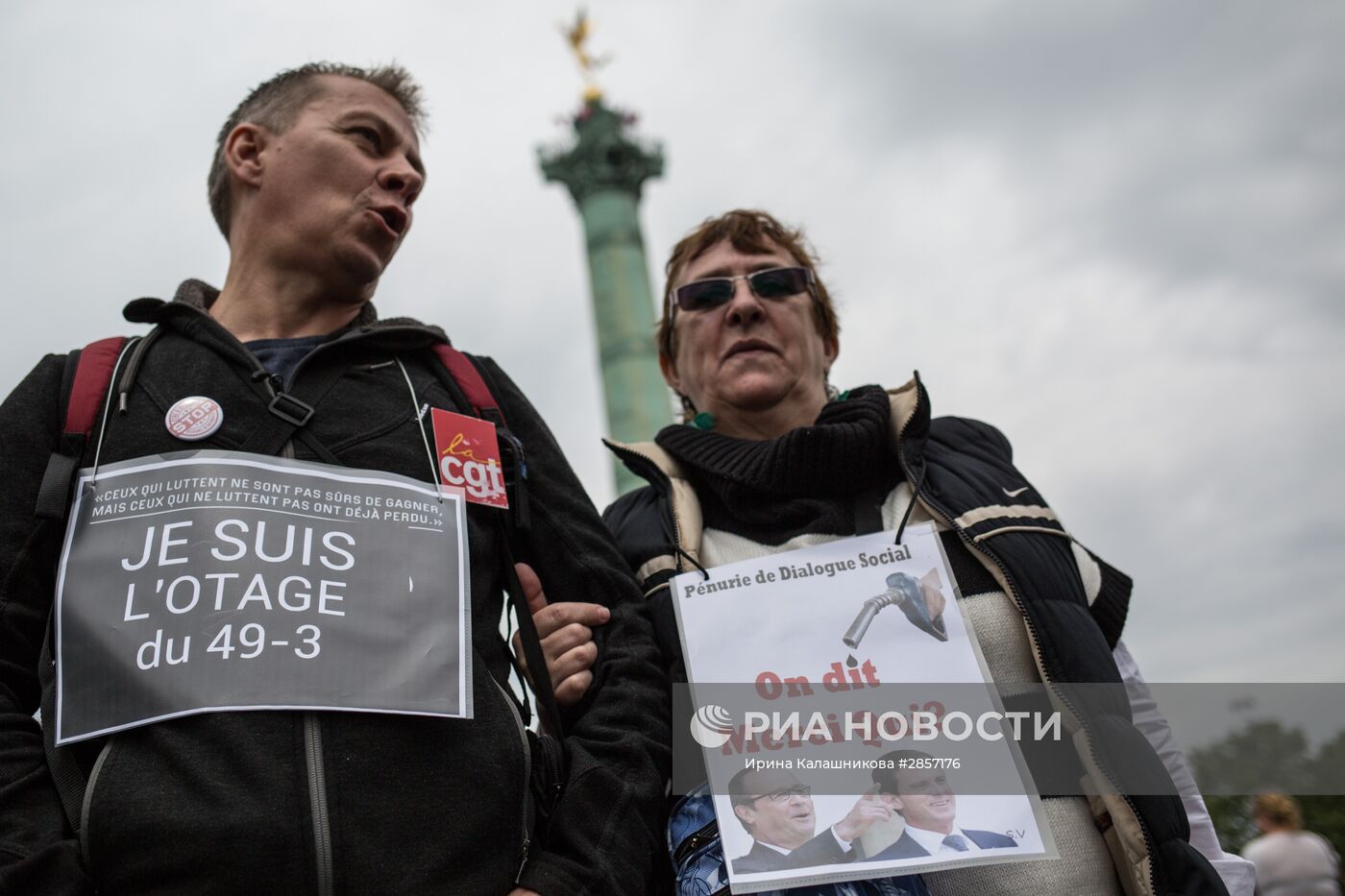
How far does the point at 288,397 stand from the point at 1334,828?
746 inches

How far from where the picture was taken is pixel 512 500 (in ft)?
7.00

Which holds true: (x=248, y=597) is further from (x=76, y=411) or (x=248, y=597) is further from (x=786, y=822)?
(x=786, y=822)

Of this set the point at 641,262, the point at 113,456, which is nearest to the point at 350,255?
the point at 113,456

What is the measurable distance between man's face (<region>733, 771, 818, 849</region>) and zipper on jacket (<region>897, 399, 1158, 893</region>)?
49 cm

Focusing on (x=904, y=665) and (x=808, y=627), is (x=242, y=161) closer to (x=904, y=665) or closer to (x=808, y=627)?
(x=808, y=627)

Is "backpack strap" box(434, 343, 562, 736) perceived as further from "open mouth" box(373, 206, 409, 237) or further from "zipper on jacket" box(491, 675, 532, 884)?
"open mouth" box(373, 206, 409, 237)

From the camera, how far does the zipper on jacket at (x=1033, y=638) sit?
1.83 metres

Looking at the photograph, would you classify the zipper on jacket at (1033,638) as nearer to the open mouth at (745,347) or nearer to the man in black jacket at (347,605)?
the open mouth at (745,347)

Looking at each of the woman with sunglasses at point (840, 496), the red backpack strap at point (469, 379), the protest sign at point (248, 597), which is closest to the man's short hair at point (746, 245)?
the woman with sunglasses at point (840, 496)

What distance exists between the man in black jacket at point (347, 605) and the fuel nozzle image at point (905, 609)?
0.39m

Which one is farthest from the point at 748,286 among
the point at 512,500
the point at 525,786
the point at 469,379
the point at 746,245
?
the point at 525,786

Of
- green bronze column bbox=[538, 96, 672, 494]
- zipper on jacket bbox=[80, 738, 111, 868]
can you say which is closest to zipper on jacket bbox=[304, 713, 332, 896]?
zipper on jacket bbox=[80, 738, 111, 868]

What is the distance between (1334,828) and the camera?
16531 mm

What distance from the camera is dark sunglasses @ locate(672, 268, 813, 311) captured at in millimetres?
2795
